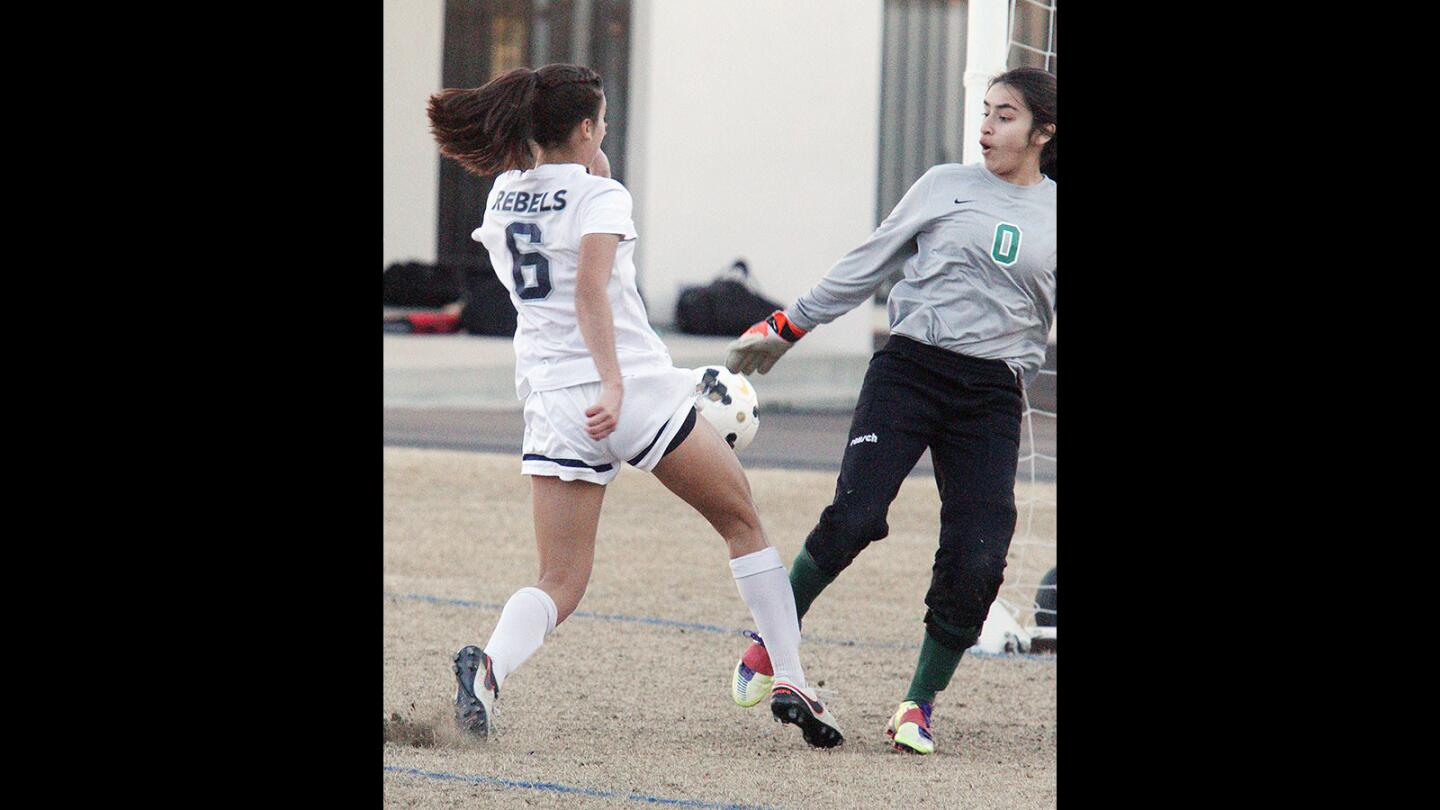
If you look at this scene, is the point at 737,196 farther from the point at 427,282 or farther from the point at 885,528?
the point at 885,528

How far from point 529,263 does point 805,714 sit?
1327 mm

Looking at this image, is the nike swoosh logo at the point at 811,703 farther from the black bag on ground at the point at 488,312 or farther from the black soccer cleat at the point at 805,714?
the black bag on ground at the point at 488,312

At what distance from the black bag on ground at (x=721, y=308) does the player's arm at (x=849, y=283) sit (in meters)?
13.1

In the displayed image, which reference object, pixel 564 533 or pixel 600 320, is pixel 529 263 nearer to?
pixel 600 320

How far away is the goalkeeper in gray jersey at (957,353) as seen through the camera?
15.4 feet

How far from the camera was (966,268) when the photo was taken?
470cm

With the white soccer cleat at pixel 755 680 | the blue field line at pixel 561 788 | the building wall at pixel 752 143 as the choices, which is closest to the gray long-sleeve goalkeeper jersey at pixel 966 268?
the white soccer cleat at pixel 755 680

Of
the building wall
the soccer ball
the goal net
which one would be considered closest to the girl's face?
the goal net

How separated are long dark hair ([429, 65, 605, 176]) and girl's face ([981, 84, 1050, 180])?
3.39ft

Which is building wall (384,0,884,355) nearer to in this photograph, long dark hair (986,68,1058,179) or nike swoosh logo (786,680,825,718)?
long dark hair (986,68,1058,179)

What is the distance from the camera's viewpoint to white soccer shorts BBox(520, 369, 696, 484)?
14.3 feet

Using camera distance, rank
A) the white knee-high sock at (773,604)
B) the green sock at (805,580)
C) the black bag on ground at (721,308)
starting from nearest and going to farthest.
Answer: the white knee-high sock at (773,604) → the green sock at (805,580) → the black bag on ground at (721,308)

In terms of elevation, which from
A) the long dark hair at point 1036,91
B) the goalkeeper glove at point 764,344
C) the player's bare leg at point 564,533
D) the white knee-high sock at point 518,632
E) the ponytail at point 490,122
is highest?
the long dark hair at point 1036,91
